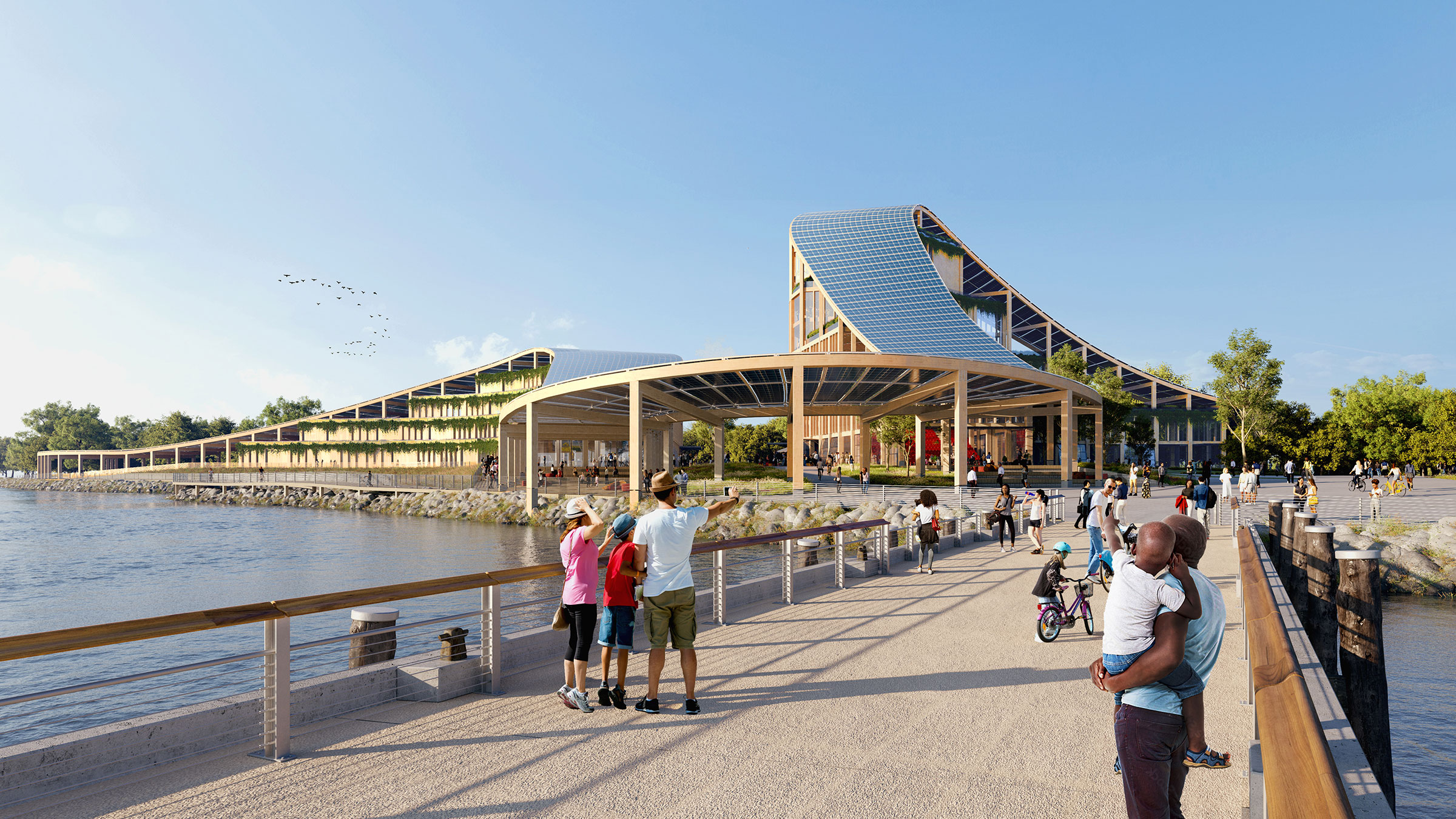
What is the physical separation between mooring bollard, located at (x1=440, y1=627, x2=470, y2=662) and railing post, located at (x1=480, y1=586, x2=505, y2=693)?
0.15m

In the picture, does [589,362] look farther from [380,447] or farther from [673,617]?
[673,617]

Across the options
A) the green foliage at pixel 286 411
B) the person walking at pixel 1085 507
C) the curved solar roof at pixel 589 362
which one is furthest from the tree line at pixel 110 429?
the person walking at pixel 1085 507

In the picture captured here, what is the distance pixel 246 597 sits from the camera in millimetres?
21375

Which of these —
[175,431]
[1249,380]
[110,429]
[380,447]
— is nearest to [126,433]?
[110,429]

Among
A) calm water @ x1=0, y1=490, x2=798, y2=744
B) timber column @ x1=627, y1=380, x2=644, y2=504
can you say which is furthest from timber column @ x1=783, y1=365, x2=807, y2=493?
calm water @ x1=0, y1=490, x2=798, y2=744

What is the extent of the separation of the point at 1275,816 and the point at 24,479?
550 feet

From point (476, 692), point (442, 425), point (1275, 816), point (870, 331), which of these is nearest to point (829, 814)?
point (1275, 816)

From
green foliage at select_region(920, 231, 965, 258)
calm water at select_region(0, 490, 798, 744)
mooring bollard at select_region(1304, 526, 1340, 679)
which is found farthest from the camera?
green foliage at select_region(920, 231, 965, 258)

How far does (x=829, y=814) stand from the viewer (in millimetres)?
4023

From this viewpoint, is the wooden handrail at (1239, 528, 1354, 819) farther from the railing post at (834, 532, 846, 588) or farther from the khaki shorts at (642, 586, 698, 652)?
the railing post at (834, 532, 846, 588)

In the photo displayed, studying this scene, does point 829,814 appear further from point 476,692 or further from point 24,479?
point 24,479

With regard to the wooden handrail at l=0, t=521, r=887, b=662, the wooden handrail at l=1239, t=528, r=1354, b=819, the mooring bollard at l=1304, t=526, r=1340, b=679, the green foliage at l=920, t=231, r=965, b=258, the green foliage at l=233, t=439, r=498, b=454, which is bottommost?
the mooring bollard at l=1304, t=526, r=1340, b=679

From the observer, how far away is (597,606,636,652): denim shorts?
5.77 metres

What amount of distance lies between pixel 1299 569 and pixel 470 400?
74.3 metres
